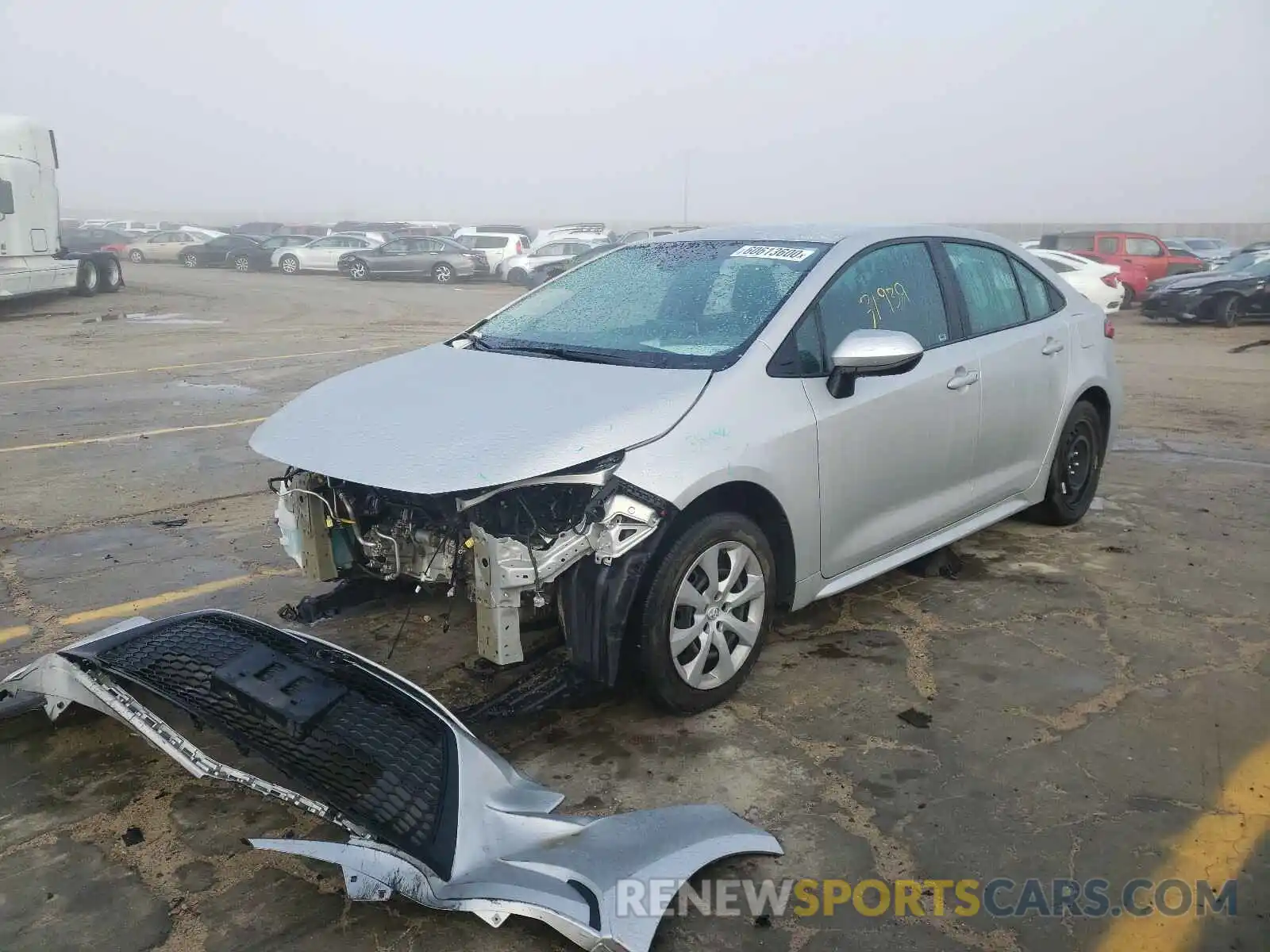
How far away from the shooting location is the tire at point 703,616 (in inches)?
128

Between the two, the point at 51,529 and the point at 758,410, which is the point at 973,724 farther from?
the point at 51,529

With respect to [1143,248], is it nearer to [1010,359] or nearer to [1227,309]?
[1227,309]

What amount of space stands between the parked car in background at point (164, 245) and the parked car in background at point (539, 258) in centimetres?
1256

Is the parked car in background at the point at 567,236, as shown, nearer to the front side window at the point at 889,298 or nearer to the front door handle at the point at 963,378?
the front side window at the point at 889,298

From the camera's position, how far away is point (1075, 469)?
553cm

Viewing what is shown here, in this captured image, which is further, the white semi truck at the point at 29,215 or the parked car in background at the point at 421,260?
the parked car in background at the point at 421,260

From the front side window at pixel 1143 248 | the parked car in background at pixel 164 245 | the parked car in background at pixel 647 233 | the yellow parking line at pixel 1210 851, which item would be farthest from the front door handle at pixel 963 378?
the parked car in background at pixel 164 245

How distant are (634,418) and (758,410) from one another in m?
0.51

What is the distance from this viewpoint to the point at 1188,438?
319 inches

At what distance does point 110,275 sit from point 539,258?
11.1 meters

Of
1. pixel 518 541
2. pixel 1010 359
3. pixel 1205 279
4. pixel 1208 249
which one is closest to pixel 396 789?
pixel 518 541

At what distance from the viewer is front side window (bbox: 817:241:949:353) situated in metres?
3.93

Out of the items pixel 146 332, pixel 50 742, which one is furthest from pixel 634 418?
pixel 146 332

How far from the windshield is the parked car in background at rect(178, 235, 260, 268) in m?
30.9
